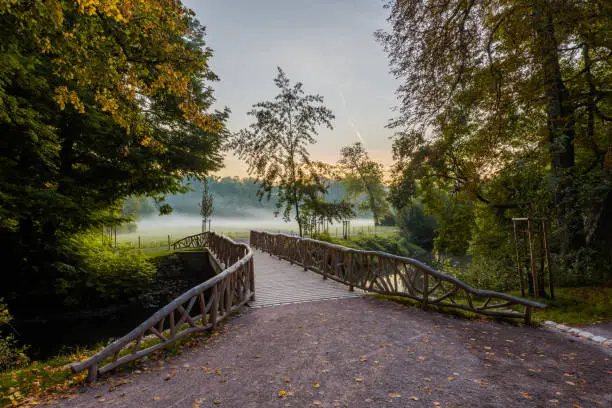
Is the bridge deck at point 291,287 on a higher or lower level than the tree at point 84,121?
lower

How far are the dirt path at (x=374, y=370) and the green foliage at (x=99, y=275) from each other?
372 inches

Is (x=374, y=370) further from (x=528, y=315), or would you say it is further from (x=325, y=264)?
(x=325, y=264)

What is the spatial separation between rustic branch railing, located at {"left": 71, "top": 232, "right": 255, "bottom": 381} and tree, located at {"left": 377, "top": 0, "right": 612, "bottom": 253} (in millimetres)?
7371

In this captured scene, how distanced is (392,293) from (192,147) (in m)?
11.0

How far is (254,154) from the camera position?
72.4 feet

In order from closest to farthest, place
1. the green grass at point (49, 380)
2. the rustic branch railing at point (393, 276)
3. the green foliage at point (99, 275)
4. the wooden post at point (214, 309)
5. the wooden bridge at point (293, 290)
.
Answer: the green grass at point (49, 380)
the wooden bridge at point (293, 290)
the wooden post at point (214, 309)
the rustic branch railing at point (393, 276)
the green foliage at point (99, 275)

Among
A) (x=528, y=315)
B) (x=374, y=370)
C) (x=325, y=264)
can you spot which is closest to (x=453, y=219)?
(x=325, y=264)

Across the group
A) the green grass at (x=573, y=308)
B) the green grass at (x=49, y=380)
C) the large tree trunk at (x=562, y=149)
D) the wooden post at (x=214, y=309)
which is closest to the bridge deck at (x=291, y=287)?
the green grass at (x=573, y=308)

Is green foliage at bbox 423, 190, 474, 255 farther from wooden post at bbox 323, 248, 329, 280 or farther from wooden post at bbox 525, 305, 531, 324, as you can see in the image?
wooden post at bbox 525, 305, 531, 324

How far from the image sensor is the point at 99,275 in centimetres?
1339

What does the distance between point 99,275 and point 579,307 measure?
53.1 feet

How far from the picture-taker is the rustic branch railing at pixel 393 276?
720 centimetres

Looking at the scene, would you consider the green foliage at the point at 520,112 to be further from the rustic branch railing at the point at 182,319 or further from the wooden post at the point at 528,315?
the rustic branch railing at the point at 182,319

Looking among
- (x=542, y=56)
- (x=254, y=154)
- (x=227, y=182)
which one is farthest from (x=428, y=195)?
(x=227, y=182)
